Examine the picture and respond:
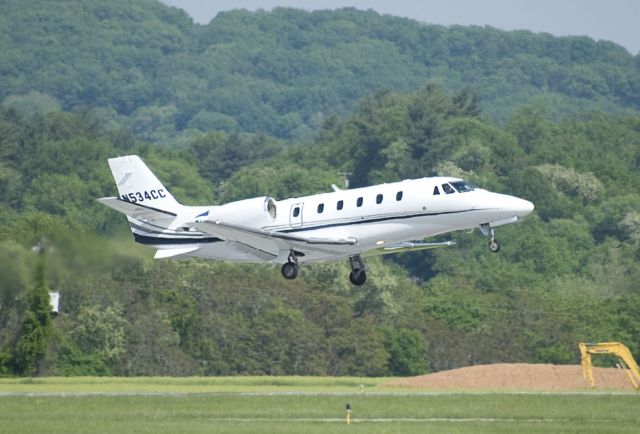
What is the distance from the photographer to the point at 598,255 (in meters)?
107

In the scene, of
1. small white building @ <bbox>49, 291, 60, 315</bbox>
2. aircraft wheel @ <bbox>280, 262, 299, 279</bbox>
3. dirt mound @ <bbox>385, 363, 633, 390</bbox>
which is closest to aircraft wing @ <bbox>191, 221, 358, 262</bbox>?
aircraft wheel @ <bbox>280, 262, 299, 279</bbox>

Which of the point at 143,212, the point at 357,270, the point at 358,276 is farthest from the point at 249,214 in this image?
the point at 358,276

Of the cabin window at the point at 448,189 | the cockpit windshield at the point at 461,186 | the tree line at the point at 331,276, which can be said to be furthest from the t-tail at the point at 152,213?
the cockpit windshield at the point at 461,186

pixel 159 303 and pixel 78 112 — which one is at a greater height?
pixel 78 112

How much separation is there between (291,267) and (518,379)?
10837mm

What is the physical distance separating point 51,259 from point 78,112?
118m

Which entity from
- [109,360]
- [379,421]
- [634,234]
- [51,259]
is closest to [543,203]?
[634,234]

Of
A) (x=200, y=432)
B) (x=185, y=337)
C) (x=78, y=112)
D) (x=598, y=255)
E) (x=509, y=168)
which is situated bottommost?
(x=200, y=432)

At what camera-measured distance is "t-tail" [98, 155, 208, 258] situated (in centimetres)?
4744

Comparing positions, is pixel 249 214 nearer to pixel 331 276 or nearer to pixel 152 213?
pixel 152 213

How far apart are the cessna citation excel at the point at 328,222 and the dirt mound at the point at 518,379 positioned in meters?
6.64

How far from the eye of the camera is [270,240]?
148 ft

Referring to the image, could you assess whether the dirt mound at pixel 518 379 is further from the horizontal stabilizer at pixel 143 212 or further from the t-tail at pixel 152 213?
the horizontal stabilizer at pixel 143 212

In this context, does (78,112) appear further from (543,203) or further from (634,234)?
(634,234)
